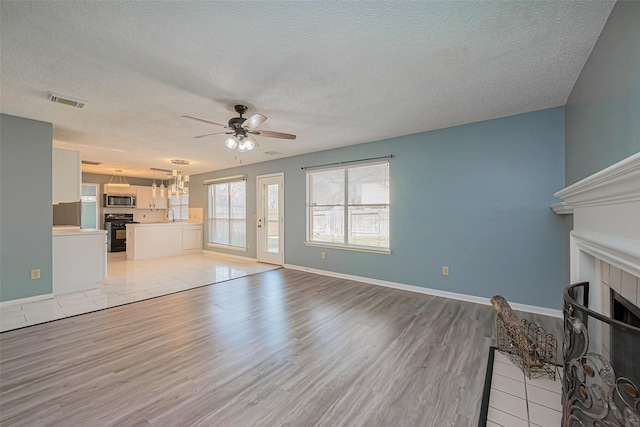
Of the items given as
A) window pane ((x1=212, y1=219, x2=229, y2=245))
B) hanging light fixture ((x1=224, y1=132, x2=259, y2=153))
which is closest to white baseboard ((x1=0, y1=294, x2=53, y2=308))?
hanging light fixture ((x1=224, y1=132, x2=259, y2=153))

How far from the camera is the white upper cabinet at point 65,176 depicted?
3.95 metres

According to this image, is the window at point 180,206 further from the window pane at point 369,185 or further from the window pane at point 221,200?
the window pane at point 369,185

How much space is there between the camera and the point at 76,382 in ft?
6.24

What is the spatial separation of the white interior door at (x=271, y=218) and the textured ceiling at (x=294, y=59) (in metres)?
2.55

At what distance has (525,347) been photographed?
2084 mm

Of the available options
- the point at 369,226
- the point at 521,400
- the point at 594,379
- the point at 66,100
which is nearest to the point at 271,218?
the point at 369,226

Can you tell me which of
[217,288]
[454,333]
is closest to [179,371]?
[217,288]

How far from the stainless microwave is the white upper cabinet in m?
4.63

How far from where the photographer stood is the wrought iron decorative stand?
2.74 feet

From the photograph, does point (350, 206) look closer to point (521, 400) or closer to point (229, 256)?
point (521, 400)

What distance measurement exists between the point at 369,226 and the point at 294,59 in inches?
124

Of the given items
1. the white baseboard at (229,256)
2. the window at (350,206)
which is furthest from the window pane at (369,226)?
the white baseboard at (229,256)

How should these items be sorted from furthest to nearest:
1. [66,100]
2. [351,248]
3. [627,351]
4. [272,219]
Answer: [272,219] → [351,248] → [66,100] → [627,351]

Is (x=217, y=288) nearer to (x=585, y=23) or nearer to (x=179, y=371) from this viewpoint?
(x=179, y=371)
